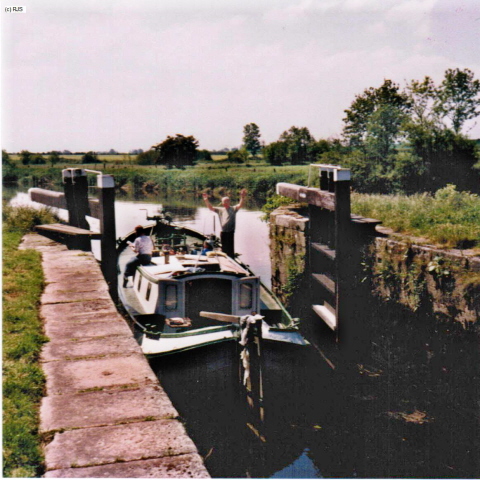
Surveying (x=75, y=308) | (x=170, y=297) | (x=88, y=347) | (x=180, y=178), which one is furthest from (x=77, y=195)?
(x=180, y=178)

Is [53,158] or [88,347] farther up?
[53,158]

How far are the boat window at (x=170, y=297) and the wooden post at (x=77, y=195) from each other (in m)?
2.44

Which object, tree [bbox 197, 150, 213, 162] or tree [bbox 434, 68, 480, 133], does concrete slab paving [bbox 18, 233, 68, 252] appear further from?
tree [bbox 197, 150, 213, 162]

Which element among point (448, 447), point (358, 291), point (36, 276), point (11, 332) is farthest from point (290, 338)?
point (11, 332)

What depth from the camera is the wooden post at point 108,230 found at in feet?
29.7

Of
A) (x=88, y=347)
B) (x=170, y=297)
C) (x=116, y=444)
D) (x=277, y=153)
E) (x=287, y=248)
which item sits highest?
(x=277, y=153)

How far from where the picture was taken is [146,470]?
10.5 ft

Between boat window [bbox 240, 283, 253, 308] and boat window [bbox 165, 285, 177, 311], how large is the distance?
1048mm

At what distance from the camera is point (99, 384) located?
421 centimetres

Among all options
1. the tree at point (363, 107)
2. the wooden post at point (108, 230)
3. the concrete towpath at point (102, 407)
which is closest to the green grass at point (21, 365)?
the concrete towpath at point (102, 407)

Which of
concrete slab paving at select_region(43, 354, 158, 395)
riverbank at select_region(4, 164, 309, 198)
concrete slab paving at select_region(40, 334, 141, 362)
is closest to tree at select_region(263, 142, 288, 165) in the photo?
riverbank at select_region(4, 164, 309, 198)

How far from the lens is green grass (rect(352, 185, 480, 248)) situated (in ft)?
27.5

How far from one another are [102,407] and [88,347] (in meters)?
1.12

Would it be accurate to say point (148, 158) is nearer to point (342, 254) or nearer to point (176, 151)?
point (176, 151)
